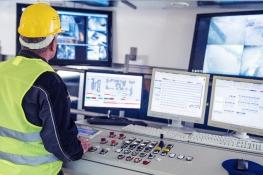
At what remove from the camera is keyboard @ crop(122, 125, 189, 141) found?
1.85 metres

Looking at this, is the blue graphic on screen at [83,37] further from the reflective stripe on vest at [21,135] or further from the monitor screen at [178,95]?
the reflective stripe on vest at [21,135]

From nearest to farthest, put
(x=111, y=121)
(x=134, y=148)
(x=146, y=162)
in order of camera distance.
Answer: (x=146, y=162) → (x=134, y=148) → (x=111, y=121)

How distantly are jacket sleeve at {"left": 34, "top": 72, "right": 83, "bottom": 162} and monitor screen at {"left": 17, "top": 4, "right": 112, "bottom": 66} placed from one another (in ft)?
4.66

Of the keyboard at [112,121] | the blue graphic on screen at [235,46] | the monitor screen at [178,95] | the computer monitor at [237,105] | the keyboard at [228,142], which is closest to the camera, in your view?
the keyboard at [228,142]

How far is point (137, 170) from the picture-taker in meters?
1.44

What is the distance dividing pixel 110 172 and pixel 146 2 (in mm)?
1658

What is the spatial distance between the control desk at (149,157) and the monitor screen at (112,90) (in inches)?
14.2

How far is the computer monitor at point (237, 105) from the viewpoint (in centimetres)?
181

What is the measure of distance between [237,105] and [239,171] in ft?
1.80

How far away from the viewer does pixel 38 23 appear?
145 centimetres

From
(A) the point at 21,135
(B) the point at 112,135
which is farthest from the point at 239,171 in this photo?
(A) the point at 21,135

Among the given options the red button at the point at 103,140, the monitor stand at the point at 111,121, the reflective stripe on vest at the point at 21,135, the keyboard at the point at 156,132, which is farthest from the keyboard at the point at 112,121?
the reflective stripe on vest at the point at 21,135

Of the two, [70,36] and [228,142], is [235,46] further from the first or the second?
[70,36]

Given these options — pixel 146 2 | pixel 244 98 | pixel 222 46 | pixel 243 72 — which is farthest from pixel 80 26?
pixel 244 98
